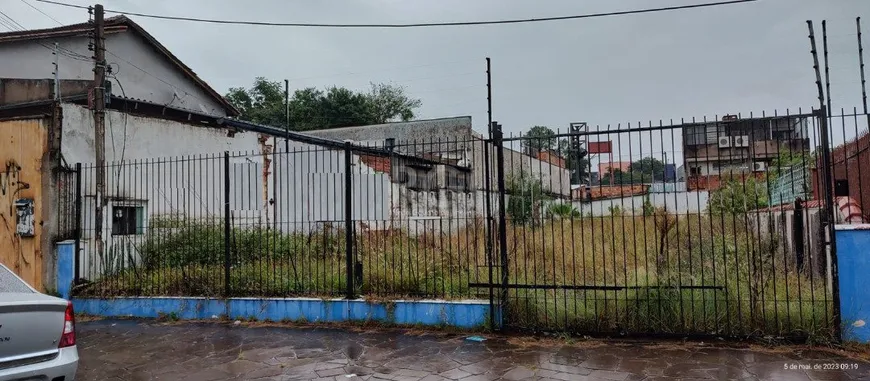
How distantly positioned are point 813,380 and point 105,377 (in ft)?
19.9

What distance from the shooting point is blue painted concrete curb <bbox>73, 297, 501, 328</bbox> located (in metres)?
6.07

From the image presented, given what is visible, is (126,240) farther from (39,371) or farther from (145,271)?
(39,371)

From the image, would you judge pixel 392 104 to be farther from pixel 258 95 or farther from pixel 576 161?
pixel 576 161

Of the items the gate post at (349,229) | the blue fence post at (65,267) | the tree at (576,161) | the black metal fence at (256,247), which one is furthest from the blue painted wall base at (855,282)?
the blue fence post at (65,267)

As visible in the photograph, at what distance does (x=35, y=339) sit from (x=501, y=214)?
4.13 meters

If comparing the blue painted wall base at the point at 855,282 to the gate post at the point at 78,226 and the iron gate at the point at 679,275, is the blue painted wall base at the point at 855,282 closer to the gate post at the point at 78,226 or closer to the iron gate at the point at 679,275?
the iron gate at the point at 679,275

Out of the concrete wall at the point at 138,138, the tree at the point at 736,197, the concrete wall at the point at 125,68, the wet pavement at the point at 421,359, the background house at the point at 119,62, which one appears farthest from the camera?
the concrete wall at the point at 125,68

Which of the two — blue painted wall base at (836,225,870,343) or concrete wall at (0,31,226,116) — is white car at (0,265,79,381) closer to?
blue painted wall base at (836,225,870,343)

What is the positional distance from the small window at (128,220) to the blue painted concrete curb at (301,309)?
147cm

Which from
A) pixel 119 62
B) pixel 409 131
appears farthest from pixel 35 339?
pixel 409 131

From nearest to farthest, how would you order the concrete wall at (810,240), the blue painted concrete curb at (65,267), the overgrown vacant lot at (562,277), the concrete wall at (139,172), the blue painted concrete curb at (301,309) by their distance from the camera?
the concrete wall at (810,240)
the overgrown vacant lot at (562,277)
the blue painted concrete curb at (301,309)
the blue painted concrete curb at (65,267)
the concrete wall at (139,172)

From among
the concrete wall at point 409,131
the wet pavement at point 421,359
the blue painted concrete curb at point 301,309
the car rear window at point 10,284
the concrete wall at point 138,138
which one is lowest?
the wet pavement at point 421,359

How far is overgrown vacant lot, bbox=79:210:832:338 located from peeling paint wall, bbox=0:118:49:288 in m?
1.11

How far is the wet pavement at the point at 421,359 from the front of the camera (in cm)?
445
